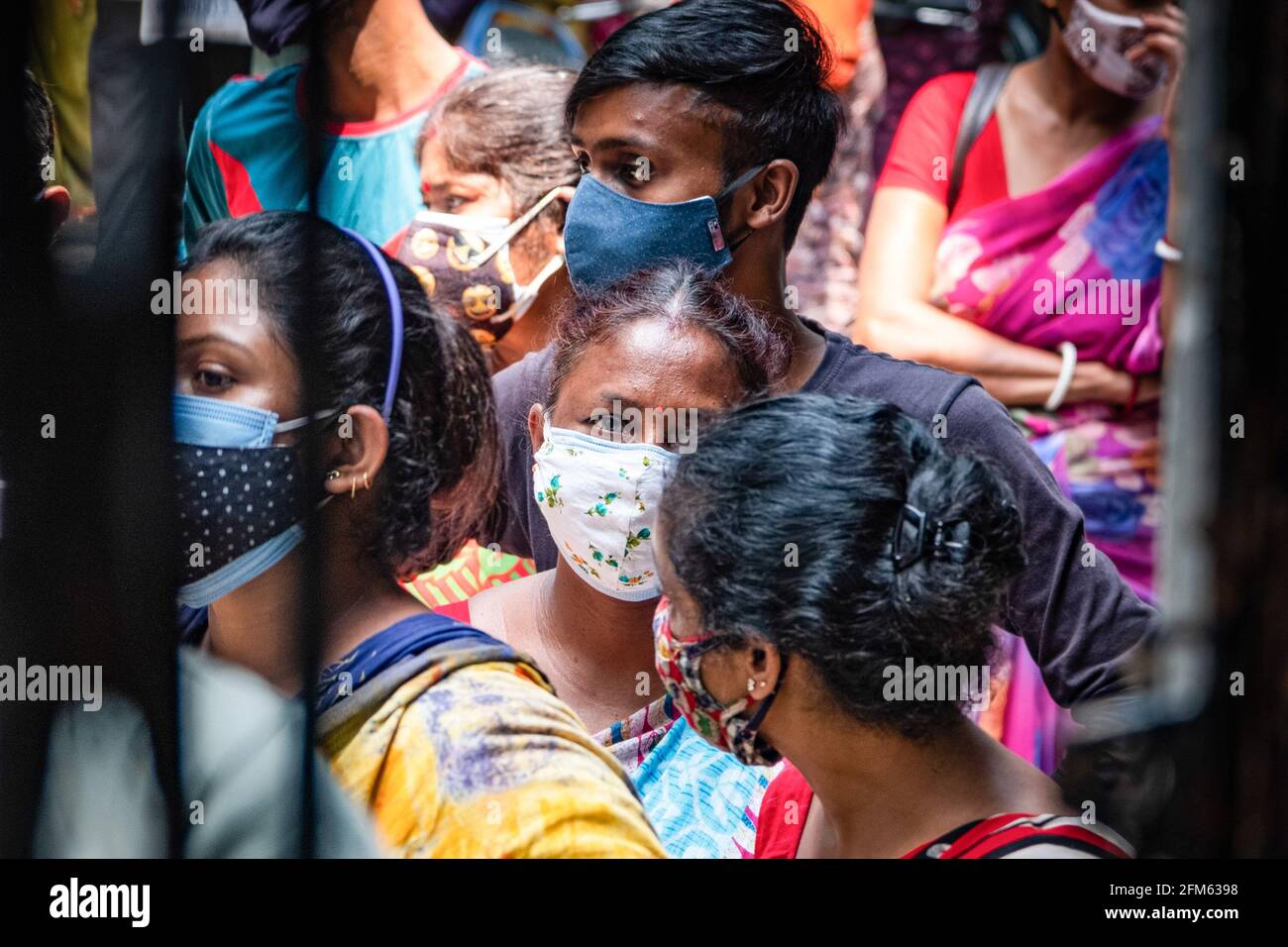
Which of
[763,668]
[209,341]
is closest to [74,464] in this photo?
[209,341]

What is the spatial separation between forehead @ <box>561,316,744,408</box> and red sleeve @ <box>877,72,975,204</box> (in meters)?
0.77

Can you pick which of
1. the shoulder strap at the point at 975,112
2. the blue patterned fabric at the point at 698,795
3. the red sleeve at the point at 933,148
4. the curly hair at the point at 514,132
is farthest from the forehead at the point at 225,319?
the shoulder strap at the point at 975,112

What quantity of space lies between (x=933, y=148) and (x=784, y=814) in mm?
1675

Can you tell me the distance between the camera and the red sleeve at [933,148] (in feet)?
12.0

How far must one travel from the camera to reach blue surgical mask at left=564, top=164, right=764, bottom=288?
332cm

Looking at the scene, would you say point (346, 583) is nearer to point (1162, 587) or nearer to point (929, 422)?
point (929, 422)

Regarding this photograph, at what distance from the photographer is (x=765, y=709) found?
2.91 m

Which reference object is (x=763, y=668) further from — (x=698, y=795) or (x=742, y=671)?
(x=698, y=795)

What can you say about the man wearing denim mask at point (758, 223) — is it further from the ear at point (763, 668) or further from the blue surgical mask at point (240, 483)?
the ear at point (763, 668)

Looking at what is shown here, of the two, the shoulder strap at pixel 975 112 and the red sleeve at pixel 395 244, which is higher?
the shoulder strap at pixel 975 112

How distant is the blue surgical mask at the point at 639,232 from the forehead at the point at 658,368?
7.1 inches

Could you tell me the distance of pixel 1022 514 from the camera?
330 centimetres

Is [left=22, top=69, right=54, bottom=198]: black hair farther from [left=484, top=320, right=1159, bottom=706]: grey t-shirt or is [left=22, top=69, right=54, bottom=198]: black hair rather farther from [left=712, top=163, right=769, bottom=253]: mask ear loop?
[left=712, top=163, right=769, bottom=253]: mask ear loop

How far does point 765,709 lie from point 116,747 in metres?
1.65
